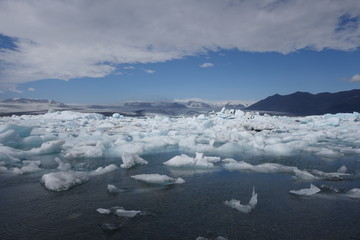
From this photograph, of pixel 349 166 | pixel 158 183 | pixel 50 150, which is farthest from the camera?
pixel 50 150

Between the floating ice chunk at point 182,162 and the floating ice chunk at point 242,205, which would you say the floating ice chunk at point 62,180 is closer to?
the floating ice chunk at point 182,162

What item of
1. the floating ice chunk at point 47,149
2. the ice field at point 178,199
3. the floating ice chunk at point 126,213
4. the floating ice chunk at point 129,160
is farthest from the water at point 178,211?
the floating ice chunk at point 47,149

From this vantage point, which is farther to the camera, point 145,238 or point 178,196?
point 178,196

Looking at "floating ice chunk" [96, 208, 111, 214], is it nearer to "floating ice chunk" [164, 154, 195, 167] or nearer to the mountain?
"floating ice chunk" [164, 154, 195, 167]

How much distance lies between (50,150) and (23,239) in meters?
6.89

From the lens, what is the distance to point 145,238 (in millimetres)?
3492

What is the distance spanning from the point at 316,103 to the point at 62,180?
15509 centimetres

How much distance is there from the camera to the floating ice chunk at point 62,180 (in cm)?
540

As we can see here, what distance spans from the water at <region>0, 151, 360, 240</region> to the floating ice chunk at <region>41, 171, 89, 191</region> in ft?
0.52

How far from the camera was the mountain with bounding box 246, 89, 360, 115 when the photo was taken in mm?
118394

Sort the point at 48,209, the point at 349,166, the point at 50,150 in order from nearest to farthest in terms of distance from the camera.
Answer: the point at 48,209, the point at 349,166, the point at 50,150

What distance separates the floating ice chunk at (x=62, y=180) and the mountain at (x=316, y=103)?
422 ft

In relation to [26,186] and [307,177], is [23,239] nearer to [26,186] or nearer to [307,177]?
[26,186]

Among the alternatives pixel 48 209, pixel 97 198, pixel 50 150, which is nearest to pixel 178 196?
pixel 97 198
